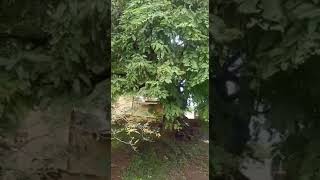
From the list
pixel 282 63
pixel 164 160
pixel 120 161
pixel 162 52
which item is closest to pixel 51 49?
pixel 282 63

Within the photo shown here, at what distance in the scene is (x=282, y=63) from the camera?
1011mm

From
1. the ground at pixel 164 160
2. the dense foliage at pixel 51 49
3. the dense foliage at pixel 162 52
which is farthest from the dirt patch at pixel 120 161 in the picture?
the dense foliage at pixel 51 49

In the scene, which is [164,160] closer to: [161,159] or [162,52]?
[161,159]

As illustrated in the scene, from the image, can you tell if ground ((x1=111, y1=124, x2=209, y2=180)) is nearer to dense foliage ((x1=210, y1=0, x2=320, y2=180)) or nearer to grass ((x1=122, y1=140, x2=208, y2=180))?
grass ((x1=122, y1=140, x2=208, y2=180))

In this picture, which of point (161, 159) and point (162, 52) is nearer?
point (162, 52)

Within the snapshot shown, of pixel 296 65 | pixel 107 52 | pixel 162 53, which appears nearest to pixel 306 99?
pixel 296 65

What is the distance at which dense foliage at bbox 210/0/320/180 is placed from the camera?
100 cm

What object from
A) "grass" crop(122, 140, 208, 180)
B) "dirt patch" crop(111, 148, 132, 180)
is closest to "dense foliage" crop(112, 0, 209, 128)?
"grass" crop(122, 140, 208, 180)

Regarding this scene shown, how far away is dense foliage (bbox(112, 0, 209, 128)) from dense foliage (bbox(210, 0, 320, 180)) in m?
2.48

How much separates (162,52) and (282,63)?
2649 millimetres

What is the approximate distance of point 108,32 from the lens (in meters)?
1.06

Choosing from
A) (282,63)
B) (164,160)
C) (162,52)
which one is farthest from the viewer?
(164,160)

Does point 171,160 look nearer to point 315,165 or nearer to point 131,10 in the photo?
point 131,10

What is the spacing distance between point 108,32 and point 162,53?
8.44ft
